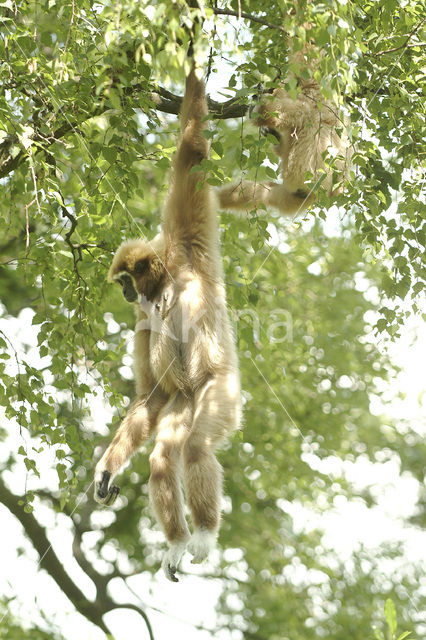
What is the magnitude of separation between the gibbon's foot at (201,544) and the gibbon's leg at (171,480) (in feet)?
0.58

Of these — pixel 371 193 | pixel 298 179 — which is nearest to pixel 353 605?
pixel 298 179

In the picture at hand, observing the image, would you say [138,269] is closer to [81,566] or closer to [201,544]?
[201,544]

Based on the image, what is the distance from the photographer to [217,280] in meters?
4.54

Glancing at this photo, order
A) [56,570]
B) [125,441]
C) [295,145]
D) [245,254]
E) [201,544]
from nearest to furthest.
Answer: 1. [201,544]
2. [125,441]
3. [295,145]
4. [245,254]
5. [56,570]

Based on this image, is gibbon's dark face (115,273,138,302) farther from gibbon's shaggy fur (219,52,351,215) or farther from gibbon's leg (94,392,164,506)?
gibbon's shaggy fur (219,52,351,215)

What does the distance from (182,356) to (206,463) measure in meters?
0.90

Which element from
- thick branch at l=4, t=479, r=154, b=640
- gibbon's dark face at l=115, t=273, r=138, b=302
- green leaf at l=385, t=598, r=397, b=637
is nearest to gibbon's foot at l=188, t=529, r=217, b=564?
green leaf at l=385, t=598, r=397, b=637

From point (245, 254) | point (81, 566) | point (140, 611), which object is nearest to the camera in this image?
point (245, 254)

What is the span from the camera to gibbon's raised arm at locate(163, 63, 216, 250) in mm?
4137

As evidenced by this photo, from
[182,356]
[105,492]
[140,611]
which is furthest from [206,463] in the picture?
[140,611]

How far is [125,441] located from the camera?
180 inches

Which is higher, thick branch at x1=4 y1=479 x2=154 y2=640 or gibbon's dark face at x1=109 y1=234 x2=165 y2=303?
gibbon's dark face at x1=109 y1=234 x2=165 y2=303

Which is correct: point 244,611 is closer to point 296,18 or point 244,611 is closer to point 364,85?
point 364,85

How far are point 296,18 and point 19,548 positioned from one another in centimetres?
903
